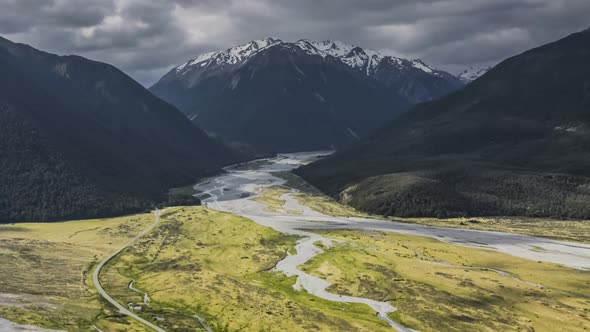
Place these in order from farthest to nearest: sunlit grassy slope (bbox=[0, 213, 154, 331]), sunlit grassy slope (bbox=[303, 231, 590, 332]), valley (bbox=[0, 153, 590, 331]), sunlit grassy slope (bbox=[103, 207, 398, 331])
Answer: sunlit grassy slope (bbox=[303, 231, 590, 332])
sunlit grassy slope (bbox=[103, 207, 398, 331])
valley (bbox=[0, 153, 590, 331])
sunlit grassy slope (bbox=[0, 213, 154, 331])

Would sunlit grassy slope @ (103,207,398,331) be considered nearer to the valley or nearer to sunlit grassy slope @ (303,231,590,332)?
the valley

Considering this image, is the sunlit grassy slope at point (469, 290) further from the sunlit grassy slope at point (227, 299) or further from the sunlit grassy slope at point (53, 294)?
the sunlit grassy slope at point (53, 294)

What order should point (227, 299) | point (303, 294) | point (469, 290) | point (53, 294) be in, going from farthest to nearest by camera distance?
point (469, 290) → point (303, 294) → point (227, 299) → point (53, 294)

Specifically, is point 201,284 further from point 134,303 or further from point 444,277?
point 444,277

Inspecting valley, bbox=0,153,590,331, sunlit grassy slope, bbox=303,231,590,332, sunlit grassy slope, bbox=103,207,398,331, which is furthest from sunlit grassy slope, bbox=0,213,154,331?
sunlit grassy slope, bbox=303,231,590,332

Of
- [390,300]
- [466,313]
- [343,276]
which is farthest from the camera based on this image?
[343,276]

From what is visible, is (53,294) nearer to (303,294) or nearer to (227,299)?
(227,299)

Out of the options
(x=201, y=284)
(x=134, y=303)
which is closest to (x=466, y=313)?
(x=201, y=284)

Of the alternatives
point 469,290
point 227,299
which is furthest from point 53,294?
point 469,290
